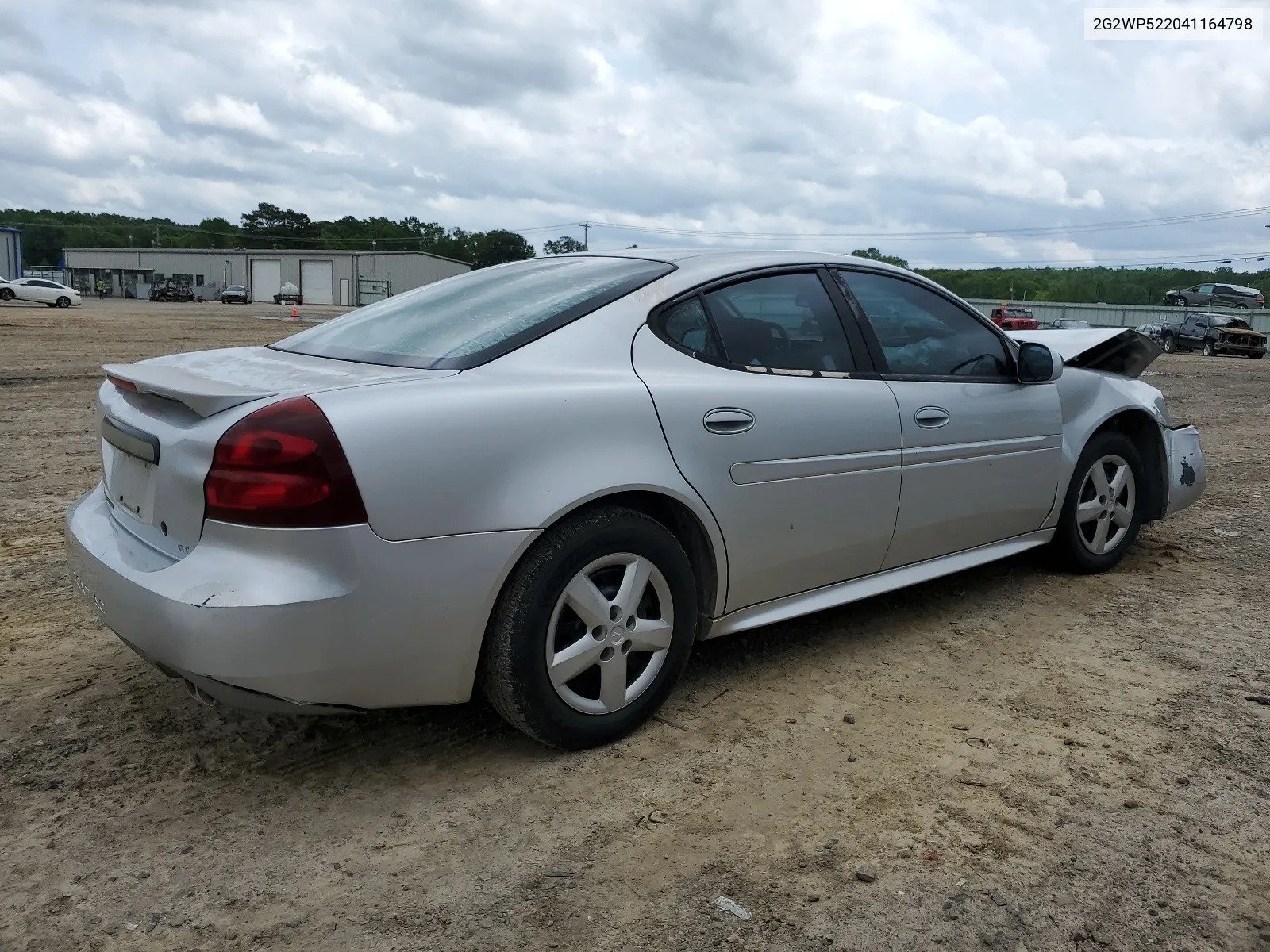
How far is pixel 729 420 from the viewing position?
299 cm

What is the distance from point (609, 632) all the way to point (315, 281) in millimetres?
79414

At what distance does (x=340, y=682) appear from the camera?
238 cm

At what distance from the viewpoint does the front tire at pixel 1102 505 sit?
441cm

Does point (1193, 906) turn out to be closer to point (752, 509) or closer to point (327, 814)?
point (752, 509)

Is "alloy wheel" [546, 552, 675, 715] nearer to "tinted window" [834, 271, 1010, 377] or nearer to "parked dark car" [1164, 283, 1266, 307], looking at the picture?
"tinted window" [834, 271, 1010, 377]

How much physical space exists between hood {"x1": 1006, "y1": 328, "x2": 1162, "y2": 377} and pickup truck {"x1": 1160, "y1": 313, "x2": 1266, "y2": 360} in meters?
30.7

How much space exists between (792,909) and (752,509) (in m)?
1.26

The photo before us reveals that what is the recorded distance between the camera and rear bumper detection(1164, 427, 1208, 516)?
480 cm

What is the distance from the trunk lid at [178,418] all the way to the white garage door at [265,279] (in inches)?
3170

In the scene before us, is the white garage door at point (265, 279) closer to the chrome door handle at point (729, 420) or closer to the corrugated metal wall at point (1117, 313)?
the corrugated metal wall at point (1117, 313)

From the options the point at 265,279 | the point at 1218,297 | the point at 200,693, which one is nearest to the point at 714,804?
the point at 200,693

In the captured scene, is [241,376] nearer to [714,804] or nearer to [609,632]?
[609,632]

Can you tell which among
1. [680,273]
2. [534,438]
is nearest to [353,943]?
[534,438]

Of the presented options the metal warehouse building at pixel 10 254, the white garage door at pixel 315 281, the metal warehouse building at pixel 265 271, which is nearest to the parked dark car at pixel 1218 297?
the metal warehouse building at pixel 265 271
